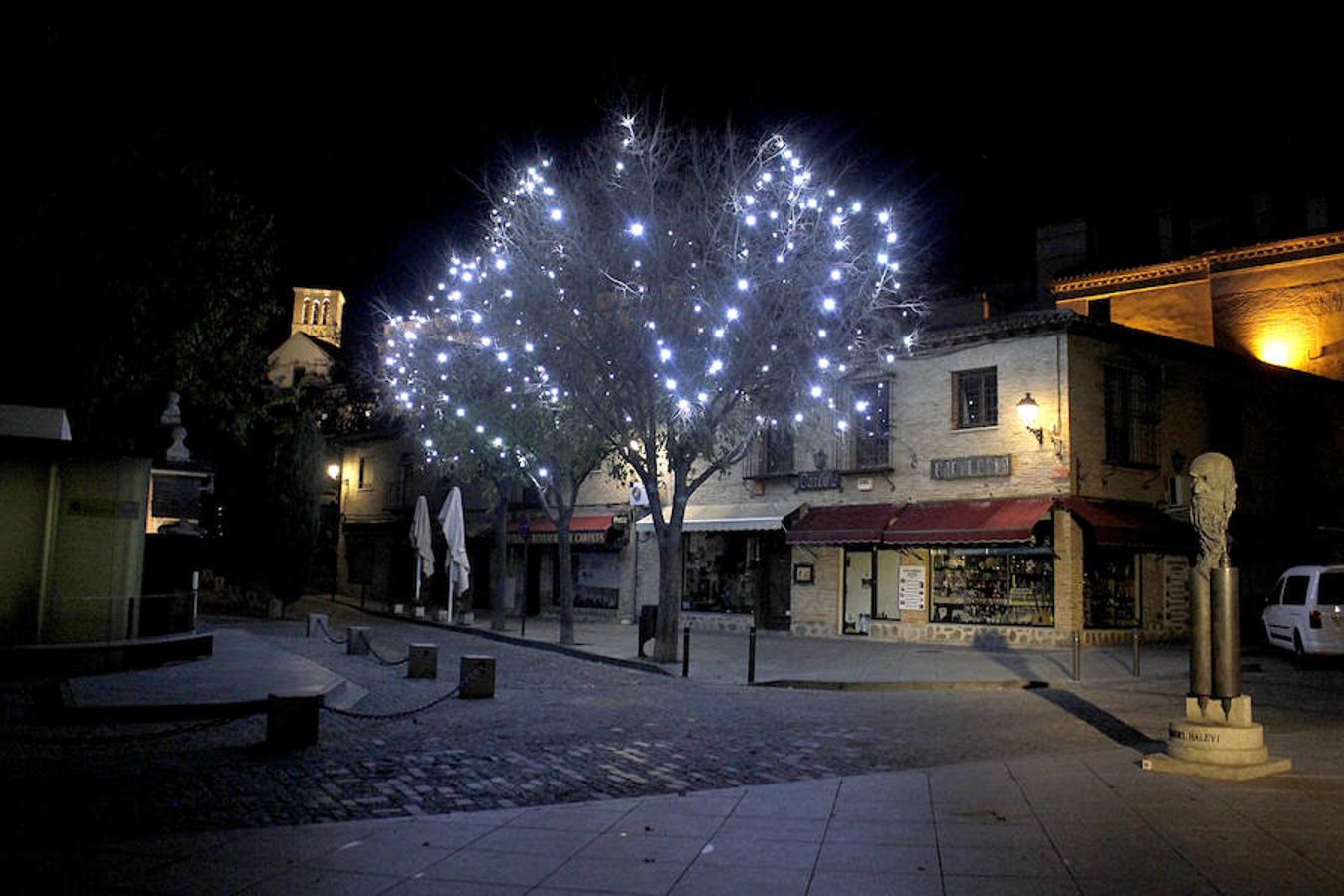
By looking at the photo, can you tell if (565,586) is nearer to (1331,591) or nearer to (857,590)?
(857,590)

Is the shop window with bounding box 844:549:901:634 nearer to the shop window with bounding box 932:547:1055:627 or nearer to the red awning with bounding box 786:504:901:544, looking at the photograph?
the red awning with bounding box 786:504:901:544

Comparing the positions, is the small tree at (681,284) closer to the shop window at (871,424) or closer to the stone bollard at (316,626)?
the shop window at (871,424)

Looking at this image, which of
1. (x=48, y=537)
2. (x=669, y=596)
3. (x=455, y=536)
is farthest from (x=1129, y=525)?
(x=48, y=537)

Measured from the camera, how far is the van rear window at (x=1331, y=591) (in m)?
18.9

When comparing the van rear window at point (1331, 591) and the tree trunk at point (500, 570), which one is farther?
the tree trunk at point (500, 570)

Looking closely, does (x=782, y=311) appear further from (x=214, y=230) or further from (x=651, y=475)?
(x=214, y=230)

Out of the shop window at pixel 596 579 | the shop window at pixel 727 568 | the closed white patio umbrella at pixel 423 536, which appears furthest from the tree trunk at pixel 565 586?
the shop window at pixel 596 579

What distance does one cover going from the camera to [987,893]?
5.34 metres

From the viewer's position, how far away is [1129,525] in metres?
21.8

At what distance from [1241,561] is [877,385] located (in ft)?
33.1

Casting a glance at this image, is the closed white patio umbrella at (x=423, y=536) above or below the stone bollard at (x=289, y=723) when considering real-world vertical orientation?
above

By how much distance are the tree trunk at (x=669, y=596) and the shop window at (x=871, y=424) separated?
7.70m

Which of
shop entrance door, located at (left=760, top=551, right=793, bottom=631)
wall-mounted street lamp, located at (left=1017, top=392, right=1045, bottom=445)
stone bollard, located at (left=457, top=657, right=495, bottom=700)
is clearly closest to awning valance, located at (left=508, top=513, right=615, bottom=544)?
shop entrance door, located at (left=760, top=551, right=793, bottom=631)

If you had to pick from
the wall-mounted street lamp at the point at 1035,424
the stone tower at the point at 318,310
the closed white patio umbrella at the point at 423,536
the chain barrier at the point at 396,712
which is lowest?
the chain barrier at the point at 396,712
